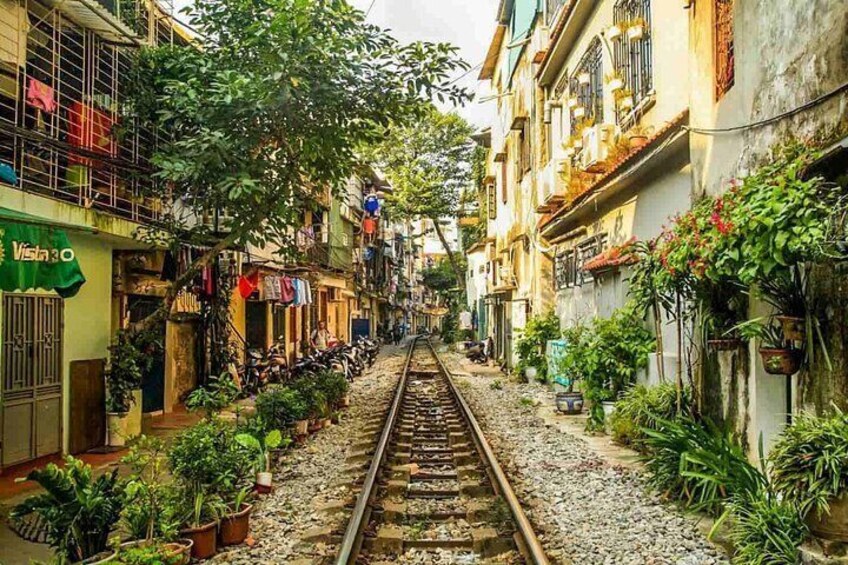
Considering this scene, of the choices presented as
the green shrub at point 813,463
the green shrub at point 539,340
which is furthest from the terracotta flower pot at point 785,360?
the green shrub at point 539,340

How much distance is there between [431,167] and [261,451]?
105ft

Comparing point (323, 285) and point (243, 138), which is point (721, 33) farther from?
point (323, 285)

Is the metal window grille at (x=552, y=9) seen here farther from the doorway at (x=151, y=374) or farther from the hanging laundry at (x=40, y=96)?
the hanging laundry at (x=40, y=96)

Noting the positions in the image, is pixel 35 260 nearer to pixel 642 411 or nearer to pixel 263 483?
pixel 263 483

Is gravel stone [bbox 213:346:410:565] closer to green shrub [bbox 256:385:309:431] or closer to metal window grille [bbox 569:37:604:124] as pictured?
green shrub [bbox 256:385:309:431]

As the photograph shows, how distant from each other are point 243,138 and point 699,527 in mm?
6992

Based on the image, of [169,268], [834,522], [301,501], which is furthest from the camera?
[169,268]

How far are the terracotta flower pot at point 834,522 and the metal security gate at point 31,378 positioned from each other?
26.1 feet

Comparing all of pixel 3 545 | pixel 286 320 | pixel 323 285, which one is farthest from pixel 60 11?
pixel 323 285

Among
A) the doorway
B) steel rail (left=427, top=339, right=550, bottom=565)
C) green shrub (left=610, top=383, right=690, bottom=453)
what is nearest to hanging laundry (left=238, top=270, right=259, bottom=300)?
the doorway

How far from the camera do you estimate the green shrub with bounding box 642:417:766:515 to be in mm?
5430

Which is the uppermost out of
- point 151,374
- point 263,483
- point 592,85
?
point 592,85

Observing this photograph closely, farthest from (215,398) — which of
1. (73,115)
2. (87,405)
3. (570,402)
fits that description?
(570,402)

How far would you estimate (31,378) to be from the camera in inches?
345
